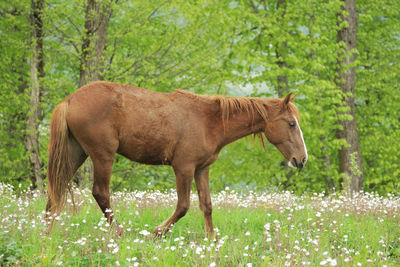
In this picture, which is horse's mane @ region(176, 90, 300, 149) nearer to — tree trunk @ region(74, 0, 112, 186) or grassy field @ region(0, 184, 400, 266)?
grassy field @ region(0, 184, 400, 266)

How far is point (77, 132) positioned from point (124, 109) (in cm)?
70

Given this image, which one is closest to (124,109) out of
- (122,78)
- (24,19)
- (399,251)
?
(399,251)

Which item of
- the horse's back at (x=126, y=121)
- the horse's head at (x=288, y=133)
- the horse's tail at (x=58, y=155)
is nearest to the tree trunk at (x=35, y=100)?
the horse's tail at (x=58, y=155)

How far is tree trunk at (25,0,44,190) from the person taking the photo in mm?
11023

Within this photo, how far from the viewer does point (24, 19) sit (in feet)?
43.9

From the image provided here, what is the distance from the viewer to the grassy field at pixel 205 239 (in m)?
4.10

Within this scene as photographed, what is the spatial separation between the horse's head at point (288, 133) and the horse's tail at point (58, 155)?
9.68ft

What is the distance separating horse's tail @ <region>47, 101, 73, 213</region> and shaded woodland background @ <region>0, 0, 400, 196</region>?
2.88 meters

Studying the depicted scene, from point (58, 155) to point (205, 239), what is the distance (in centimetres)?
234

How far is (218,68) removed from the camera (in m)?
12.2

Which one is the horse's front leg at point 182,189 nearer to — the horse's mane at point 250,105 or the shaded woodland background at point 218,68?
the horse's mane at point 250,105

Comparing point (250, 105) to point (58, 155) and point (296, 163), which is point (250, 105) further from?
point (58, 155)

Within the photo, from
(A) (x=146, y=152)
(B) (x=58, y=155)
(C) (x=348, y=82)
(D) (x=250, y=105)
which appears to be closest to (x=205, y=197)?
(A) (x=146, y=152)

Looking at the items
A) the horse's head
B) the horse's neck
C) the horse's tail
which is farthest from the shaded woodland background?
Answer: the horse's tail
